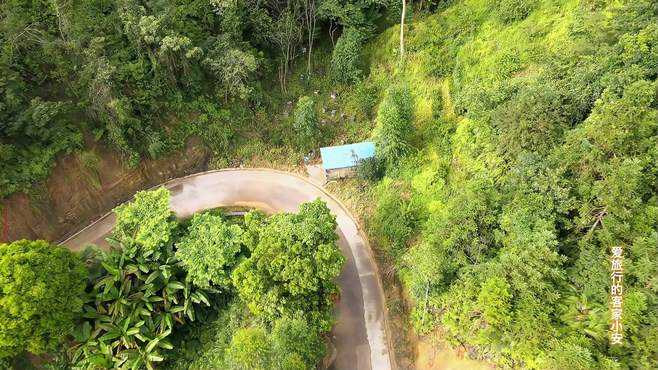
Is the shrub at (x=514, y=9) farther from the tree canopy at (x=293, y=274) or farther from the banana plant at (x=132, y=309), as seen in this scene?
the banana plant at (x=132, y=309)

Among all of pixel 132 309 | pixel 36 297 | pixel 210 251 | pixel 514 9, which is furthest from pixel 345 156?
pixel 36 297

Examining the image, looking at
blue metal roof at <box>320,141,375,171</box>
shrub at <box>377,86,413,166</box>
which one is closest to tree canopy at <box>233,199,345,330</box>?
blue metal roof at <box>320,141,375,171</box>

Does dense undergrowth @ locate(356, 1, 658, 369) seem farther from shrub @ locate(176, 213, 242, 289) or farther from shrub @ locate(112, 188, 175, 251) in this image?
shrub @ locate(112, 188, 175, 251)

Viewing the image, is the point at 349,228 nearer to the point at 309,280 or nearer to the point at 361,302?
the point at 361,302

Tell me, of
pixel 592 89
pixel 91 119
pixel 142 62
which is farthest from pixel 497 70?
pixel 91 119

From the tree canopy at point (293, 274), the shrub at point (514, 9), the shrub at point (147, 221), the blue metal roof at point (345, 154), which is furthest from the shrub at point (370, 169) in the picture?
the shrub at point (514, 9)
